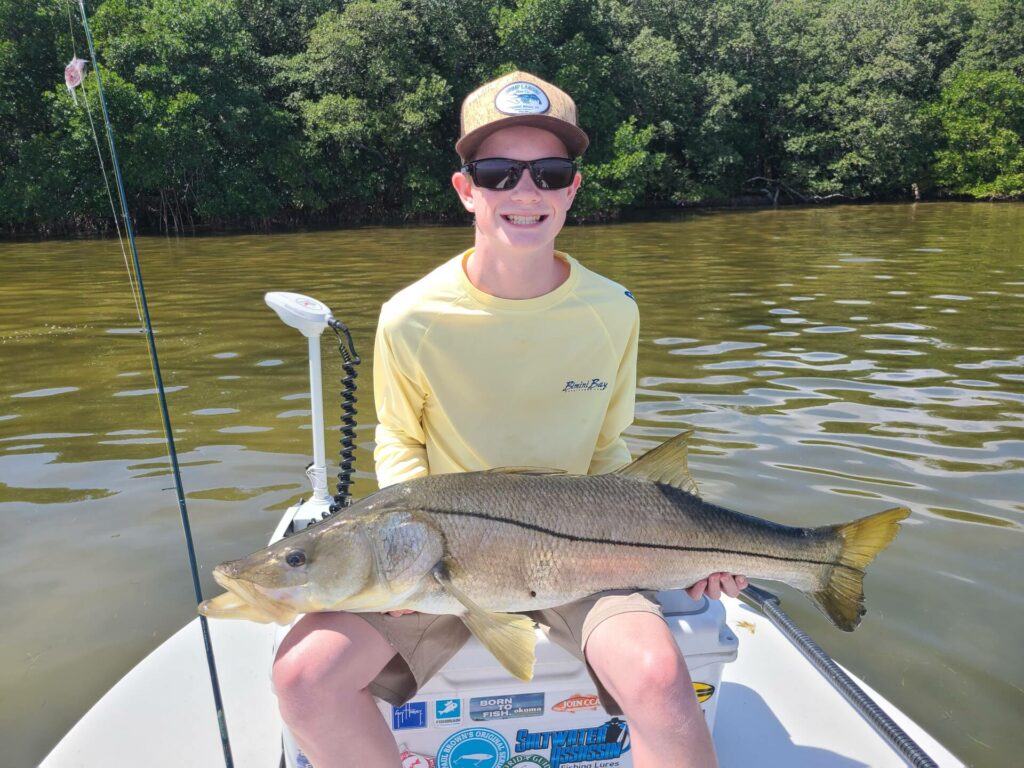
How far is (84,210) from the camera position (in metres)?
28.0

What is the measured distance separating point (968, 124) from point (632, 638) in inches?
1876

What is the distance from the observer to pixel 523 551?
2.08 meters

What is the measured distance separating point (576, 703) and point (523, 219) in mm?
1478

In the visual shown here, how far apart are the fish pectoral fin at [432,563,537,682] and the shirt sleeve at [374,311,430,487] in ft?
2.04

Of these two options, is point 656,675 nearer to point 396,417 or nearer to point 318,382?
point 396,417

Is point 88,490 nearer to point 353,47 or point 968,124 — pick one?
point 353,47

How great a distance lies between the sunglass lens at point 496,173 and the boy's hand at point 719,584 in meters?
1.34

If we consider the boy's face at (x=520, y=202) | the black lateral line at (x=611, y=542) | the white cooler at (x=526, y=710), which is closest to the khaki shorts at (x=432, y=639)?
the white cooler at (x=526, y=710)

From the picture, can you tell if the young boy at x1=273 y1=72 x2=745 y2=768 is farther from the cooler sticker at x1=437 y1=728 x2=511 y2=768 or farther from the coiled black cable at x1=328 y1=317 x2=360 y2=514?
the cooler sticker at x1=437 y1=728 x2=511 y2=768

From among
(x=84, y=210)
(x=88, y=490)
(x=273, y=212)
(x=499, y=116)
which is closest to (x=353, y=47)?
(x=273, y=212)

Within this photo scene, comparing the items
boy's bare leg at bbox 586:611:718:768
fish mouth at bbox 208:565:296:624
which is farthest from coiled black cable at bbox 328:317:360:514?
boy's bare leg at bbox 586:611:718:768

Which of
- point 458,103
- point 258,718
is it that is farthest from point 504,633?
point 458,103

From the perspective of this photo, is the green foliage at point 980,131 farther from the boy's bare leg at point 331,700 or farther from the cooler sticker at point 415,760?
the boy's bare leg at point 331,700

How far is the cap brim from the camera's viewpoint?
250 cm
